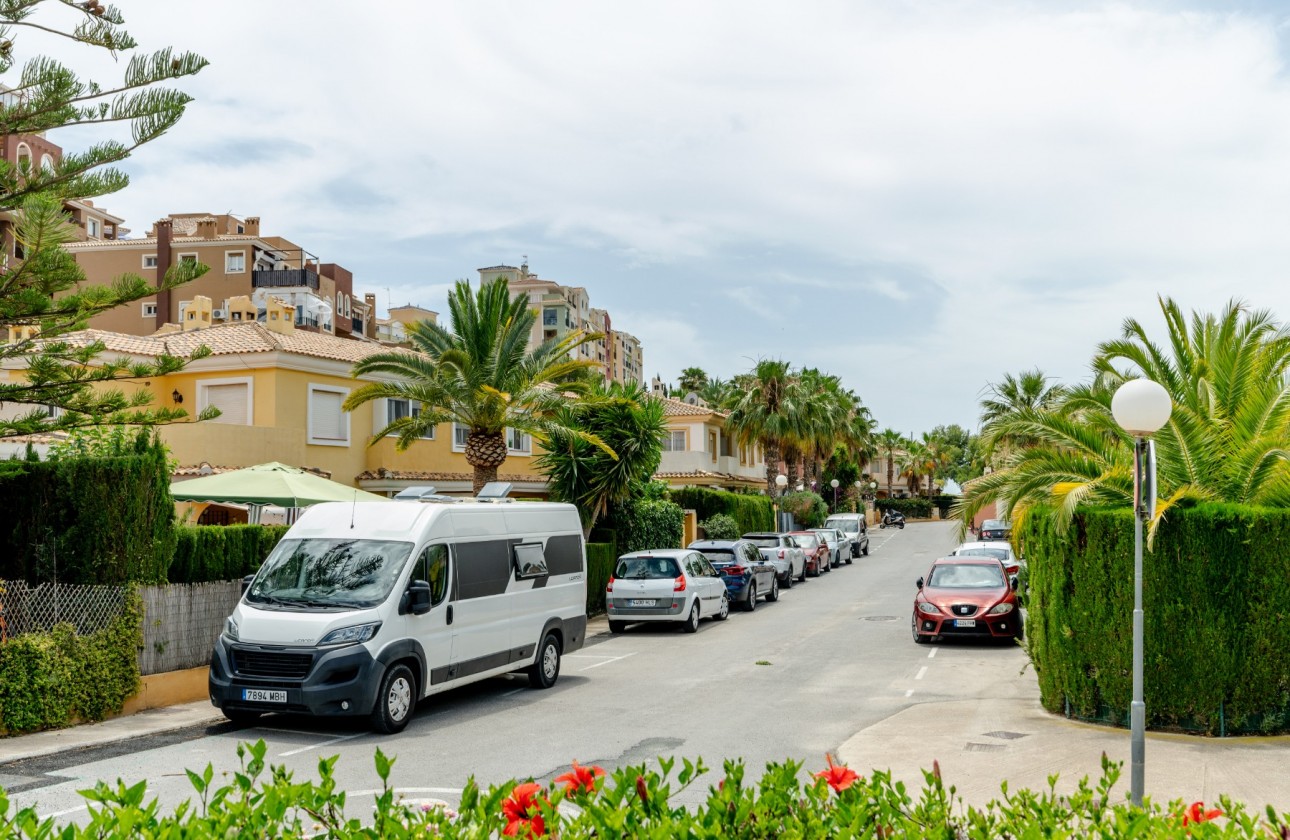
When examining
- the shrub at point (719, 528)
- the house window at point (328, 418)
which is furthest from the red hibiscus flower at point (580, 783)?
the shrub at point (719, 528)

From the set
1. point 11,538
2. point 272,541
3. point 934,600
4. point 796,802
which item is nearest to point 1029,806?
point 796,802

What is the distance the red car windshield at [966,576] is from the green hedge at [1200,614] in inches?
368

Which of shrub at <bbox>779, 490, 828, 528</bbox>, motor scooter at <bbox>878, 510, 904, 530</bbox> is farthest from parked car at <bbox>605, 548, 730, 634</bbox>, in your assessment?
motor scooter at <bbox>878, 510, 904, 530</bbox>

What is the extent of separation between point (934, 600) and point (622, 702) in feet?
27.8

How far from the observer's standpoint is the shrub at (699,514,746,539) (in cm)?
3819

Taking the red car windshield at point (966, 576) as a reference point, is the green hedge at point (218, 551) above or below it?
above

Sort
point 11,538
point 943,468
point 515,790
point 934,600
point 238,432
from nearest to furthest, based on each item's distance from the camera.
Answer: point 515,790 < point 11,538 < point 934,600 < point 238,432 < point 943,468

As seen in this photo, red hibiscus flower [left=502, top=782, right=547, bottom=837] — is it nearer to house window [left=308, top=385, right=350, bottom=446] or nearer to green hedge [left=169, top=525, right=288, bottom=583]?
green hedge [left=169, top=525, right=288, bottom=583]

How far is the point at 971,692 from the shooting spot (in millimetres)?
14836

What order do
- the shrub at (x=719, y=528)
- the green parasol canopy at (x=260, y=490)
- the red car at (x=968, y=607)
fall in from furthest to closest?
the shrub at (x=719, y=528) → the red car at (x=968, y=607) → the green parasol canopy at (x=260, y=490)

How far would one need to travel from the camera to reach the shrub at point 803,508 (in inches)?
2170

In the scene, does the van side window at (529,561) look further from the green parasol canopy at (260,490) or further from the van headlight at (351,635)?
the green parasol canopy at (260,490)

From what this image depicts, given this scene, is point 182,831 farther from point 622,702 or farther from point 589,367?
point 589,367

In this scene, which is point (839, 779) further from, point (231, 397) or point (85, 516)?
point (231, 397)
